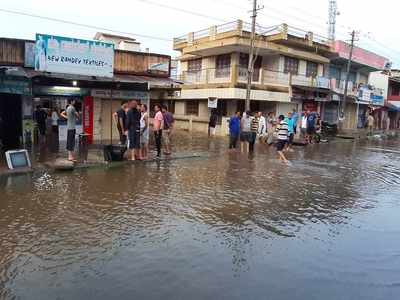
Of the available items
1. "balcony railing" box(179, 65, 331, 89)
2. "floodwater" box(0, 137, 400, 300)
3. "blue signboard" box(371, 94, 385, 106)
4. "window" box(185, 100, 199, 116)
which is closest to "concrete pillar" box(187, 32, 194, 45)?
"balcony railing" box(179, 65, 331, 89)

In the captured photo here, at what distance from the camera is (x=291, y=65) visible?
31484 mm

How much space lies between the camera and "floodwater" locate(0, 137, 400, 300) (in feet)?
15.1

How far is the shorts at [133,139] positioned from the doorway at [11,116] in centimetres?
543

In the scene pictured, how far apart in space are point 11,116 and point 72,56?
3501 mm

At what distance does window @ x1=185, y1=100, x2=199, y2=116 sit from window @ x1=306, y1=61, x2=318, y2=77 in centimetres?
895

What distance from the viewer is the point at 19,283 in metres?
4.48

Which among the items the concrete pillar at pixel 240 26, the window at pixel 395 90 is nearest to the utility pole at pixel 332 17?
the window at pixel 395 90

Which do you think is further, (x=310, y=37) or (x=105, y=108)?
(x=310, y=37)

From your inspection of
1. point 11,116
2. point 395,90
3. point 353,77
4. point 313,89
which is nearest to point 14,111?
point 11,116

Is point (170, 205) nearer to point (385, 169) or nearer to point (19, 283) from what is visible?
→ point (19, 283)

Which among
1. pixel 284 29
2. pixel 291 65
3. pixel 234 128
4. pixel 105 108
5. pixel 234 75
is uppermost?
pixel 284 29

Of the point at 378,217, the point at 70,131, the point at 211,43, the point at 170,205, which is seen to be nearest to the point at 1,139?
the point at 70,131

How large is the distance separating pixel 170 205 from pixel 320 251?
3149mm

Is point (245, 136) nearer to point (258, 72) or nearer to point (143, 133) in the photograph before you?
point (143, 133)
